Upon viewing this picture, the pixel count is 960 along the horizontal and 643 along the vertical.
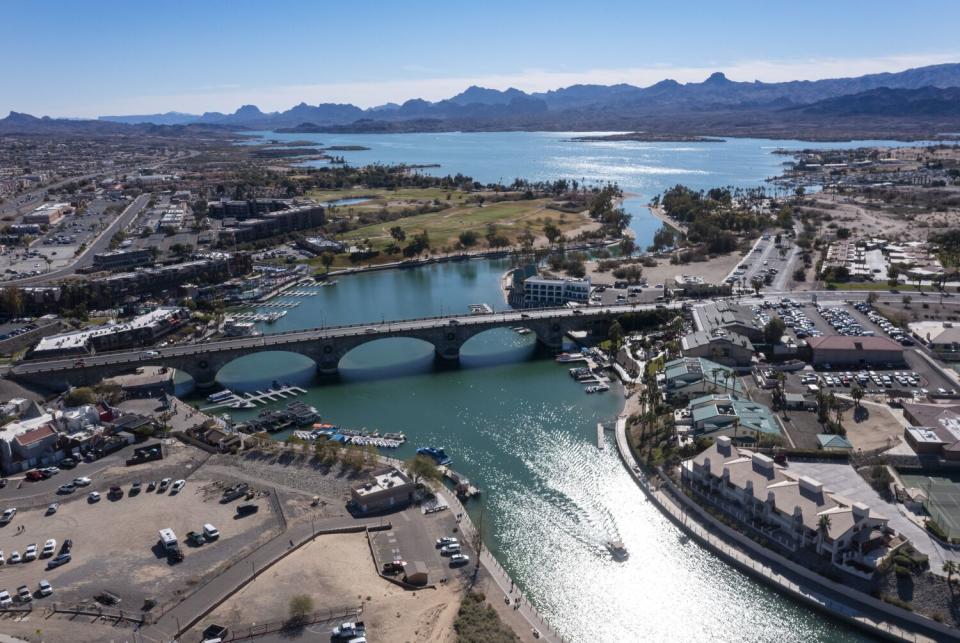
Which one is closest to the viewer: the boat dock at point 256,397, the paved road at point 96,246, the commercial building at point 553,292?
the boat dock at point 256,397

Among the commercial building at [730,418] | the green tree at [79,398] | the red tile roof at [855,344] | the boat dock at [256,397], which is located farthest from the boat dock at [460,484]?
the red tile roof at [855,344]

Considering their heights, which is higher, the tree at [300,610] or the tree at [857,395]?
the tree at [857,395]

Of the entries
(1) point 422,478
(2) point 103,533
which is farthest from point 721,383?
(2) point 103,533

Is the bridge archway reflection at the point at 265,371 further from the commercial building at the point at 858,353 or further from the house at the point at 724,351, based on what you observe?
the commercial building at the point at 858,353

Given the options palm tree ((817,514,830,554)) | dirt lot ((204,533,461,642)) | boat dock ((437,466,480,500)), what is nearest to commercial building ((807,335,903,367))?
palm tree ((817,514,830,554))

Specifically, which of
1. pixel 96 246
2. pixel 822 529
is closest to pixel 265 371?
pixel 822 529

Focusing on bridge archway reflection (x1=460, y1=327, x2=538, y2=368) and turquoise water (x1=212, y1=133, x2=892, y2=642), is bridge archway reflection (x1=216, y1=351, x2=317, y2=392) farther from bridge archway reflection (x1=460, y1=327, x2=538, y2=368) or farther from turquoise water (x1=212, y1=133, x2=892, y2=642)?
bridge archway reflection (x1=460, y1=327, x2=538, y2=368)
